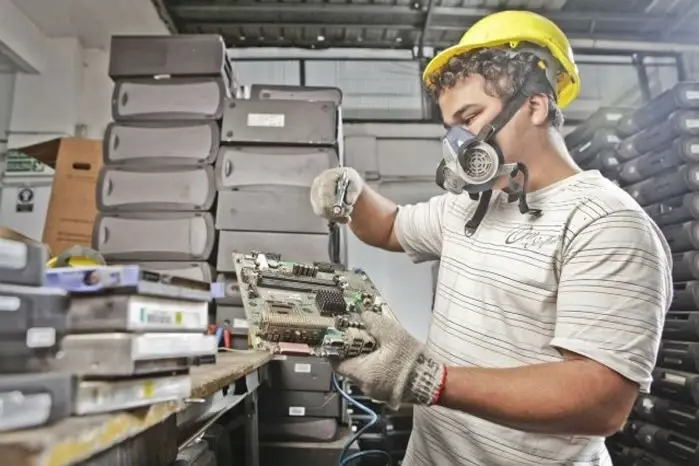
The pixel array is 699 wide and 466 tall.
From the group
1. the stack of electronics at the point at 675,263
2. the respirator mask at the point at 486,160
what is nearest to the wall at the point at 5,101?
the respirator mask at the point at 486,160

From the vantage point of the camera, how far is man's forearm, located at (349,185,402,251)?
1531mm

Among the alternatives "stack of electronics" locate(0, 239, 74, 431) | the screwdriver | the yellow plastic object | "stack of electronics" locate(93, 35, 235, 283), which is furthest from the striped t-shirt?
"stack of electronics" locate(93, 35, 235, 283)

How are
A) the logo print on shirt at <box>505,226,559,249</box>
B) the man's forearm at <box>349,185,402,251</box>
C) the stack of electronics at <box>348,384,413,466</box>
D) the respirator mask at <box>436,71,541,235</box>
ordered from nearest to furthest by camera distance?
1. the logo print on shirt at <box>505,226,559,249</box>
2. the respirator mask at <box>436,71,541,235</box>
3. the man's forearm at <box>349,185,402,251</box>
4. the stack of electronics at <box>348,384,413,466</box>

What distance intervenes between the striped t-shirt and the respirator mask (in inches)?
2.0

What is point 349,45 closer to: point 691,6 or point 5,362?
point 691,6

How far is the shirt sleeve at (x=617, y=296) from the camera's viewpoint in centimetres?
89

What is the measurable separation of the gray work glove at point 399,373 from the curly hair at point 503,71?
66 cm

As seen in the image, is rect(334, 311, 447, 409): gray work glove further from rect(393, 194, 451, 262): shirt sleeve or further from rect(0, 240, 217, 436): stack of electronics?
rect(393, 194, 451, 262): shirt sleeve

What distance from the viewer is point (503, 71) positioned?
123 centimetres

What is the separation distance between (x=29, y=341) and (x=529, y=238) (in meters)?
0.93

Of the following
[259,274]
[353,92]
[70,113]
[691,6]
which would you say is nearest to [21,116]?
[70,113]

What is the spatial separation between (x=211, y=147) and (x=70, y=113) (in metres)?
1.68

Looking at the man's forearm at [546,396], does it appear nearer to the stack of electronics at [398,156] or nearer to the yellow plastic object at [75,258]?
the yellow plastic object at [75,258]

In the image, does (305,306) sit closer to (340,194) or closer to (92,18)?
(340,194)
